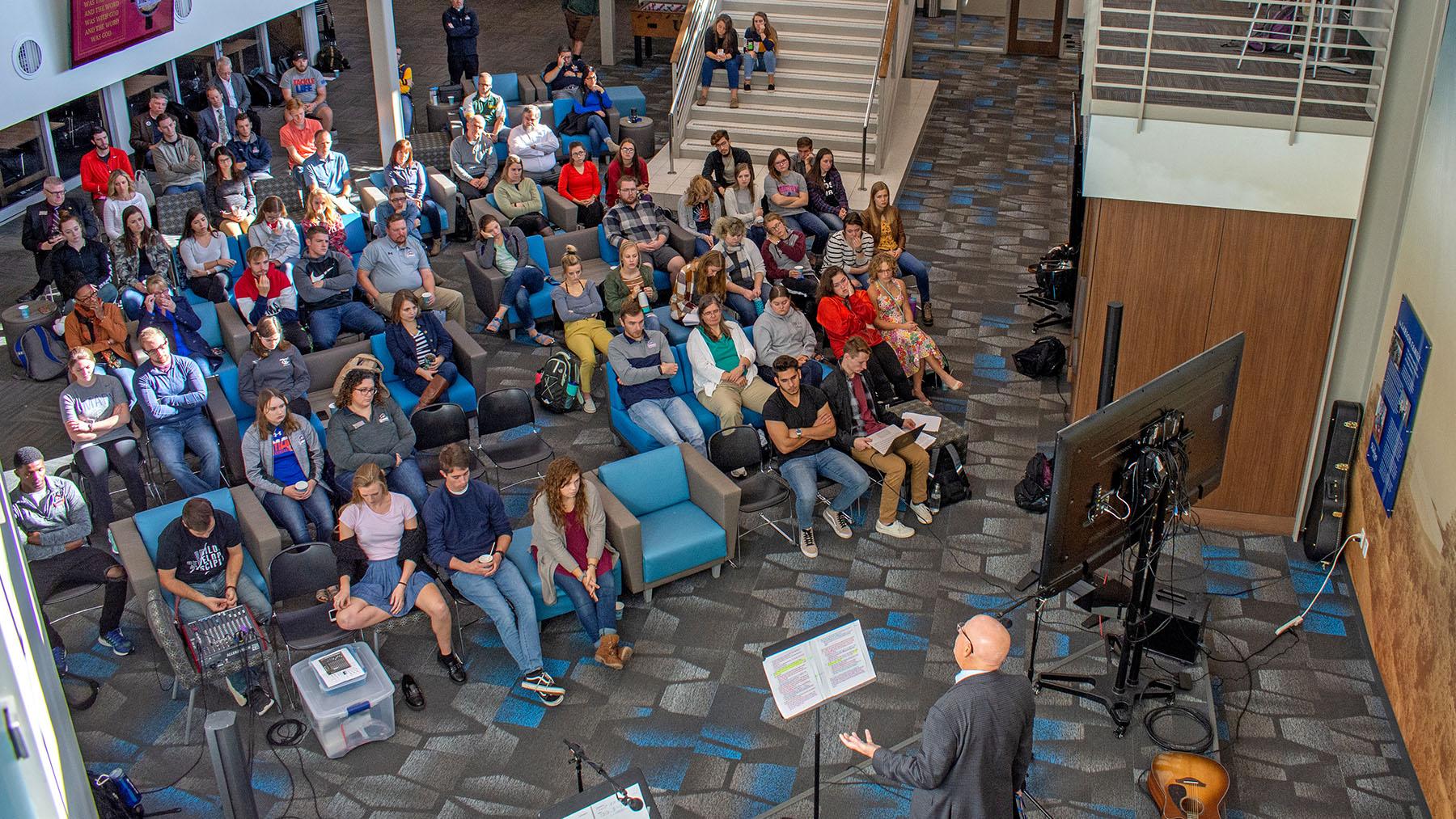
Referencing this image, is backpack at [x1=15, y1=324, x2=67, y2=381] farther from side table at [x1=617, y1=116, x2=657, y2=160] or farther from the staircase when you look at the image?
the staircase

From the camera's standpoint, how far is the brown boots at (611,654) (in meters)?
7.18

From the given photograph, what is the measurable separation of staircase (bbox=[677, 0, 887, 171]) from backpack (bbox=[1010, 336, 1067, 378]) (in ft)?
17.4

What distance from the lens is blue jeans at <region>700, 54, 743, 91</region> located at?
15.9m

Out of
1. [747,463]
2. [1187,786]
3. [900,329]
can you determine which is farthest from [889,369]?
[1187,786]

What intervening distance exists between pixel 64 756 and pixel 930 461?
242 inches

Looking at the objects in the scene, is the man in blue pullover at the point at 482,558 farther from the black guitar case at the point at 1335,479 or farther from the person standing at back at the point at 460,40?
the person standing at back at the point at 460,40

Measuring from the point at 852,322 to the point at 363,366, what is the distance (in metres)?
3.66

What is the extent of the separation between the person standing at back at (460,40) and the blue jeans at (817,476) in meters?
11.0

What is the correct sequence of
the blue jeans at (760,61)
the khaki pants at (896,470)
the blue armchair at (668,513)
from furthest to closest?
1. the blue jeans at (760,61)
2. the khaki pants at (896,470)
3. the blue armchair at (668,513)

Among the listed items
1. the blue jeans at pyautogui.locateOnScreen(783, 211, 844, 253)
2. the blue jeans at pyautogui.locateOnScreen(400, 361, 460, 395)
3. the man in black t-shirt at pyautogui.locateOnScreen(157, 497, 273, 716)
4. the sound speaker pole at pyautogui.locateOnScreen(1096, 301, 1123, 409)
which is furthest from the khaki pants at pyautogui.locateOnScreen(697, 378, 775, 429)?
the blue jeans at pyautogui.locateOnScreen(783, 211, 844, 253)

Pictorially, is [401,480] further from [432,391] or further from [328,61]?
[328,61]

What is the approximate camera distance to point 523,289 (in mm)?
10883

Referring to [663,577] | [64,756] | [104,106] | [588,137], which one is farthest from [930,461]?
[104,106]

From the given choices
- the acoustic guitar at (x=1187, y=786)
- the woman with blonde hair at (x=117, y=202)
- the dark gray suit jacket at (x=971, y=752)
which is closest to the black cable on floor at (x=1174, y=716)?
the acoustic guitar at (x=1187, y=786)
